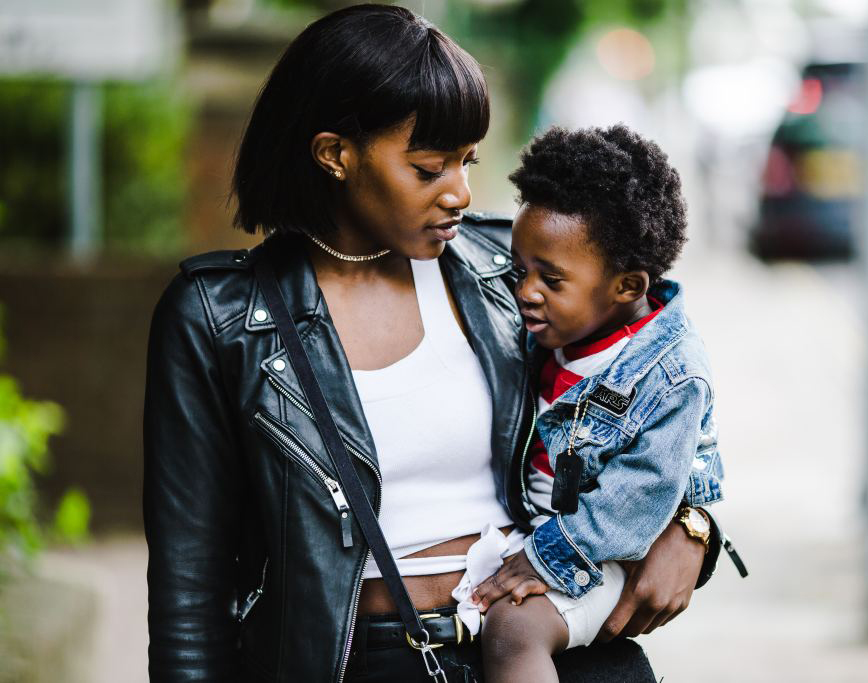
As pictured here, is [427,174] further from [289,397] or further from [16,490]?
[16,490]

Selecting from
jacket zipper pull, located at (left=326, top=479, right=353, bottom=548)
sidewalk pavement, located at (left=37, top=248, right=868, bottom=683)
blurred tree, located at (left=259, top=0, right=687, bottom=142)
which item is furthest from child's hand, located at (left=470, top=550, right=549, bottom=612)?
blurred tree, located at (left=259, top=0, right=687, bottom=142)

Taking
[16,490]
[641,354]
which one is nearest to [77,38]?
[16,490]

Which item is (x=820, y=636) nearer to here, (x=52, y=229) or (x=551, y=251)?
(x=551, y=251)

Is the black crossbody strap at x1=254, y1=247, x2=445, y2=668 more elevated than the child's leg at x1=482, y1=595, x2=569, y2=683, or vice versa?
the black crossbody strap at x1=254, y1=247, x2=445, y2=668

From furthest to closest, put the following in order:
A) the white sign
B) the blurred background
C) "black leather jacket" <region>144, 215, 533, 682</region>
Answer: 1. the white sign
2. the blurred background
3. "black leather jacket" <region>144, 215, 533, 682</region>

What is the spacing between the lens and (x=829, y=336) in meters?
10.9

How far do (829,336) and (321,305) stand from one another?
371 inches

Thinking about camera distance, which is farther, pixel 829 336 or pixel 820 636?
pixel 829 336

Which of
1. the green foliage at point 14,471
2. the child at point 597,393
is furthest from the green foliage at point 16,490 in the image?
the child at point 597,393

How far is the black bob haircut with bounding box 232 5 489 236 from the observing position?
2.22 m

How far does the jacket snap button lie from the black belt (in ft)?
0.74

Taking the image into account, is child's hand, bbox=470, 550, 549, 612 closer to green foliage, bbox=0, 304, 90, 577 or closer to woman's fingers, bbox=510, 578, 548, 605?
woman's fingers, bbox=510, 578, 548, 605

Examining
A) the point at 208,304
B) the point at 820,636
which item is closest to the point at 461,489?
the point at 208,304

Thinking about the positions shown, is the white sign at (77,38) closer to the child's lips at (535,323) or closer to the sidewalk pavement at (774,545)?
the sidewalk pavement at (774,545)
